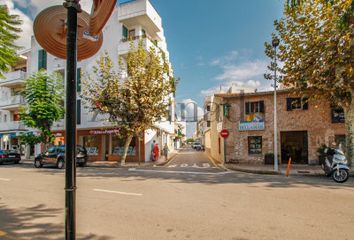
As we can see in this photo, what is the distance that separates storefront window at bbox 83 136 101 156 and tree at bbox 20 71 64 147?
11.6ft

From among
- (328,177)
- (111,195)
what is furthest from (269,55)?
(111,195)

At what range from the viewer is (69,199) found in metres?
2.08

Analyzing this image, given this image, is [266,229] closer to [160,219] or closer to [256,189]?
[160,219]

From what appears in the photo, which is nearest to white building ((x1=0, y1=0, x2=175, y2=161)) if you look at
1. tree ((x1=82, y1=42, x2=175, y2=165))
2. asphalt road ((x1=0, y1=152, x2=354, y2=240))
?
tree ((x1=82, y1=42, x2=175, y2=165))

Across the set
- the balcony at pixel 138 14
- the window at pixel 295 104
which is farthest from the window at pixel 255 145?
the balcony at pixel 138 14

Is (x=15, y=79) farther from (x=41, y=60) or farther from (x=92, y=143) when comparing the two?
(x=92, y=143)

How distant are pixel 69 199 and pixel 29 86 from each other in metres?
23.9

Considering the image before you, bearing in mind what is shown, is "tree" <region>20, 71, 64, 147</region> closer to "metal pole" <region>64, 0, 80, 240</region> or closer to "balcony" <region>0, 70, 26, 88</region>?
"balcony" <region>0, 70, 26, 88</region>

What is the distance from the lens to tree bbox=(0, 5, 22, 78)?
21.1 ft

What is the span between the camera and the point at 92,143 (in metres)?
25.3

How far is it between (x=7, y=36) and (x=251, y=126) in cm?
1727

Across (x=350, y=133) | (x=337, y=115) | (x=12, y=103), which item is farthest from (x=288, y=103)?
(x=12, y=103)

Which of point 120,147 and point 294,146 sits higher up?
point 294,146

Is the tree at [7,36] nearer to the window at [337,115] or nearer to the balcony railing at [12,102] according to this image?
the window at [337,115]
